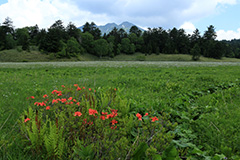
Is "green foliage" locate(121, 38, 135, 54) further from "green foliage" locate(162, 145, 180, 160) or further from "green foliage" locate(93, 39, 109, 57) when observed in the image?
"green foliage" locate(162, 145, 180, 160)

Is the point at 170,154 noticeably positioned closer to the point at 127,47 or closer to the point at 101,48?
the point at 101,48

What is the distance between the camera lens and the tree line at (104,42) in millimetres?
67062

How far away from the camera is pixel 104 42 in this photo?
7894cm

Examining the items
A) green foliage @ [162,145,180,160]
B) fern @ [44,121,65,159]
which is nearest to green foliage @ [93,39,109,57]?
fern @ [44,121,65,159]

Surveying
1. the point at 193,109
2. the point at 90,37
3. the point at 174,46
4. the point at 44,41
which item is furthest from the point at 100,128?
the point at 174,46

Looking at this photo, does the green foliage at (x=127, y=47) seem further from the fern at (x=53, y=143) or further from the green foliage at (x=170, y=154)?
the green foliage at (x=170, y=154)

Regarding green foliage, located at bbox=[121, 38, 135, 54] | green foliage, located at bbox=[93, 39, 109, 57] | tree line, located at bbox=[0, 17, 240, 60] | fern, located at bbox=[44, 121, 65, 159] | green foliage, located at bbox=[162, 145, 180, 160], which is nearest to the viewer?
green foliage, located at bbox=[162, 145, 180, 160]

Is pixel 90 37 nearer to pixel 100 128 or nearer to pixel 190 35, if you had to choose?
pixel 190 35

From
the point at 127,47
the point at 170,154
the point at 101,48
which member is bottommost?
the point at 170,154

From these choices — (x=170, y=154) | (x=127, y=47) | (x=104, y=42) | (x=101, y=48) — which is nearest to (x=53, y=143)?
(x=170, y=154)

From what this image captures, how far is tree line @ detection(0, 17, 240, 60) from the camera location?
6706 cm

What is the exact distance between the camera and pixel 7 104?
4473 mm

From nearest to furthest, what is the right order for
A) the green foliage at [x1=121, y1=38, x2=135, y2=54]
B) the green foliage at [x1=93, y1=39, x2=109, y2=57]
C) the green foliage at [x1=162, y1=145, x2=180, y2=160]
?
the green foliage at [x1=162, y1=145, x2=180, y2=160], the green foliage at [x1=93, y1=39, x2=109, y2=57], the green foliage at [x1=121, y1=38, x2=135, y2=54]

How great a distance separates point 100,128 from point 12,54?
2671 inches
